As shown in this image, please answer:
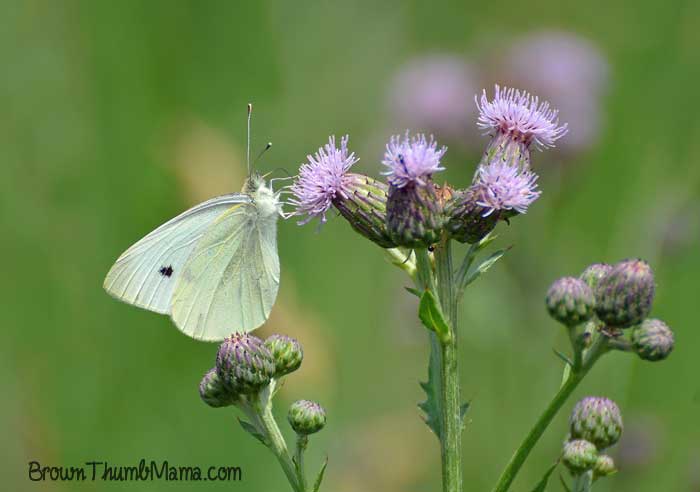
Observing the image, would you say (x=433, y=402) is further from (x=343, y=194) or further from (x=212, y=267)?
(x=212, y=267)

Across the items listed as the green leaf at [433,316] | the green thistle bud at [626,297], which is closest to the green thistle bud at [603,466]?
the green thistle bud at [626,297]

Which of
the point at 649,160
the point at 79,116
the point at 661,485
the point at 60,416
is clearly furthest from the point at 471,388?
the point at 79,116

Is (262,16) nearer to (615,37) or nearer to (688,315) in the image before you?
(615,37)

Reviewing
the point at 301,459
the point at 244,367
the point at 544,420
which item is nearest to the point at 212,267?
the point at 244,367

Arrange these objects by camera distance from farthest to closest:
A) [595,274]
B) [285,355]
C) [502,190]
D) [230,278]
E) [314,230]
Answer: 1. [314,230]
2. [230,278]
3. [285,355]
4. [595,274]
5. [502,190]

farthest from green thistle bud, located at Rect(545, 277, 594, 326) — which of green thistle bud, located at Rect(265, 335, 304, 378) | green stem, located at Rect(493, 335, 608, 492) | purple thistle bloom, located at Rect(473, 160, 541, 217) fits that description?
green thistle bud, located at Rect(265, 335, 304, 378)

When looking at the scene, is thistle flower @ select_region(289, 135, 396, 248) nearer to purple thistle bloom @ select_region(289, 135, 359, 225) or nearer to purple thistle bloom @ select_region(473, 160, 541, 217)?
purple thistle bloom @ select_region(289, 135, 359, 225)
